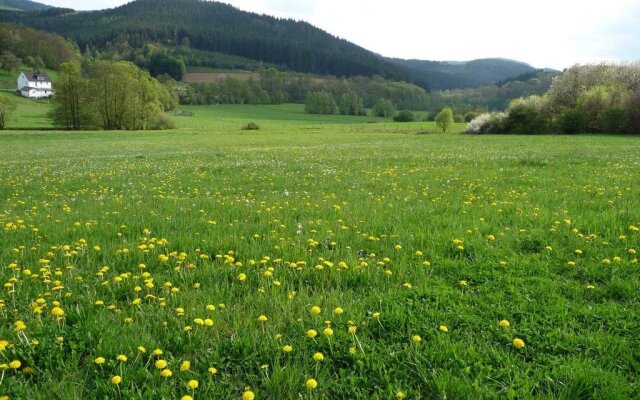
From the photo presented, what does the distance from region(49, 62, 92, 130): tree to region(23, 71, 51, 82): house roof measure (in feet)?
265

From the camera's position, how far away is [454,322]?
409cm

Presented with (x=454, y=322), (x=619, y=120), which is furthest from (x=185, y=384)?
(x=619, y=120)

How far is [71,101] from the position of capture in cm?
7444

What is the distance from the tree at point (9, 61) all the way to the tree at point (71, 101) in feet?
304

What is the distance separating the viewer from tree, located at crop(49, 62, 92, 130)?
239 feet

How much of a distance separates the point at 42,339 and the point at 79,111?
84.7 meters

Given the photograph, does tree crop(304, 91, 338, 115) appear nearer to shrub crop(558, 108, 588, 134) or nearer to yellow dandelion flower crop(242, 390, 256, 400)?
shrub crop(558, 108, 588, 134)

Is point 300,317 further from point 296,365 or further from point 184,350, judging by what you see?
point 184,350

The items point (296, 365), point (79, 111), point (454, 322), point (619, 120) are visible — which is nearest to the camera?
point (296, 365)

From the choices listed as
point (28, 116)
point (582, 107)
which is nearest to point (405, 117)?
point (582, 107)

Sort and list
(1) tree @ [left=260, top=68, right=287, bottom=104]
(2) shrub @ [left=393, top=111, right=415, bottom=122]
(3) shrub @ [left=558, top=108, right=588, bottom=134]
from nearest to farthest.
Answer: (3) shrub @ [left=558, top=108, right=588, bottom=134], (2) shrub @ [left=393, top=111, right=415, bottom=122], (1) tree @ [left=260, top=68, right=287, bottom=104]

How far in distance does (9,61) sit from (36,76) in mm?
12830

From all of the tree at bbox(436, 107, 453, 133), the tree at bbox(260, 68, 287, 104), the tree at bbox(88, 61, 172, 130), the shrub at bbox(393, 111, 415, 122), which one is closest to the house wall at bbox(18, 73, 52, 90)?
the tree at bbox(260, 68, 287, 104)

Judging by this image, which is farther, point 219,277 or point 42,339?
point 219,277
